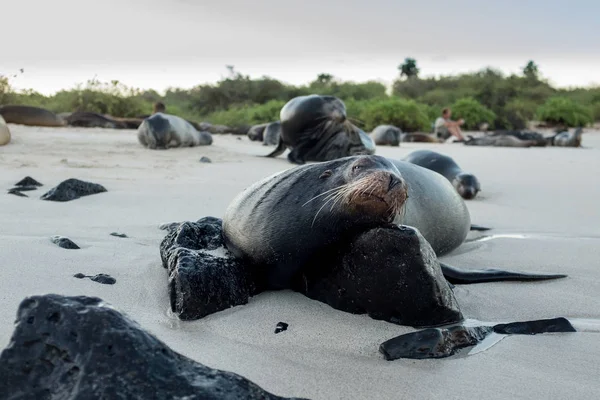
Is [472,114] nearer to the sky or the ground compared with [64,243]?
nearer to the sky

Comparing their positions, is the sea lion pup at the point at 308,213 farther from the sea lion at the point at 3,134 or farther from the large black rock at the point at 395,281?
the sea lion at the point at 3,134

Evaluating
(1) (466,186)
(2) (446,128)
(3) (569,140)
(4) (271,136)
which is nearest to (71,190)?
(1) (466,186)

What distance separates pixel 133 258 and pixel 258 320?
1.04m

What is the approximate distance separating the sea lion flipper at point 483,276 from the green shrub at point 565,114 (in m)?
26.2

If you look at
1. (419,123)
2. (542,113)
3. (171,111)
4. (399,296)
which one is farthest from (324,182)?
(542,113)

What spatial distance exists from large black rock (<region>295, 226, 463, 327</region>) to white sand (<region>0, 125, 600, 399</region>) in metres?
0.08

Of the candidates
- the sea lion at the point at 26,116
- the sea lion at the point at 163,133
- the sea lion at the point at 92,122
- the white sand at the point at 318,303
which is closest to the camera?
the white sand at the point at 318,303

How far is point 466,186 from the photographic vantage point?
6520mm

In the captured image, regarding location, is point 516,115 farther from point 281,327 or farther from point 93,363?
point 93,363

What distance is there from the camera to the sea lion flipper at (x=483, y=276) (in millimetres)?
3152

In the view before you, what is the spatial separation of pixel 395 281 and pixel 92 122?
1667 centimetres

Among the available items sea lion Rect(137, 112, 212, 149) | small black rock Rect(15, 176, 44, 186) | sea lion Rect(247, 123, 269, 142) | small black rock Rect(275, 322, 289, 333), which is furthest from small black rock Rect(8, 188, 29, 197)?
sea lion Rect(247, 123, 269, 142)

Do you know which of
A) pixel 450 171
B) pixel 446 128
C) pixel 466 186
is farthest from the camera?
pixel 446 128

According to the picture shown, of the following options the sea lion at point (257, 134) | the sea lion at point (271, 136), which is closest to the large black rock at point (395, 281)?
the sea lion at point (271, 136)
